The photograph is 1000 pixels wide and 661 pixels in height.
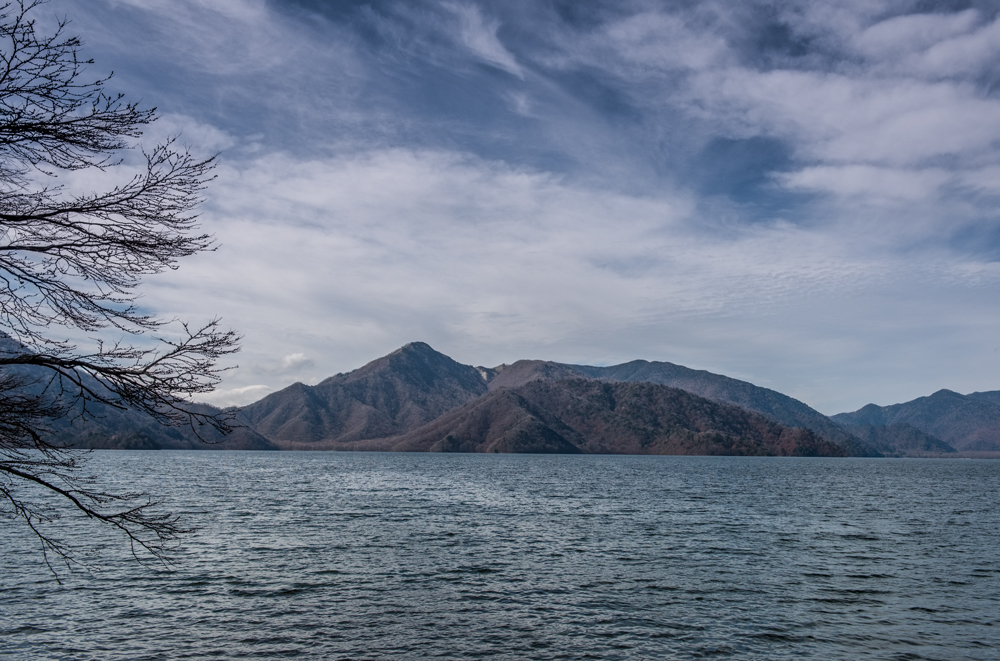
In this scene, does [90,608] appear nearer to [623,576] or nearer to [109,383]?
[109,383]

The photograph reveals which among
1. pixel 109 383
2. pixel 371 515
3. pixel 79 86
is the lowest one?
Answer: pixel 371 515

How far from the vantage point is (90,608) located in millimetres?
29797

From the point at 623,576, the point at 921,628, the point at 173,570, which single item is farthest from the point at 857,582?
the point at 173,570

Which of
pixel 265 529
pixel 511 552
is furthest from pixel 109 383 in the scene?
pixel 265 529

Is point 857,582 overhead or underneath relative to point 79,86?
underneath

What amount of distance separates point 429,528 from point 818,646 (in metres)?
37.5

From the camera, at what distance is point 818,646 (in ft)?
85.4

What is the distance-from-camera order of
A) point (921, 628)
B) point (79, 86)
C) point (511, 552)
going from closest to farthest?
point (79, 86) < point (921, 628) < point (511, 552)

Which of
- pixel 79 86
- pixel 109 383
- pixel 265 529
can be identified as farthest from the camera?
pixel 265 529

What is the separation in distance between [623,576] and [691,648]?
1250 cm

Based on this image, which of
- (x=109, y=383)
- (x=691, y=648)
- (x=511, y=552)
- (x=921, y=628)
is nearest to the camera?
(x=109, y=383)

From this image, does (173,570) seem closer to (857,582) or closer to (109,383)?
(109,383)

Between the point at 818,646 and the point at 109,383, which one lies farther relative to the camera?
the point at 818,646

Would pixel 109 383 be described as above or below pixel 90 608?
above
